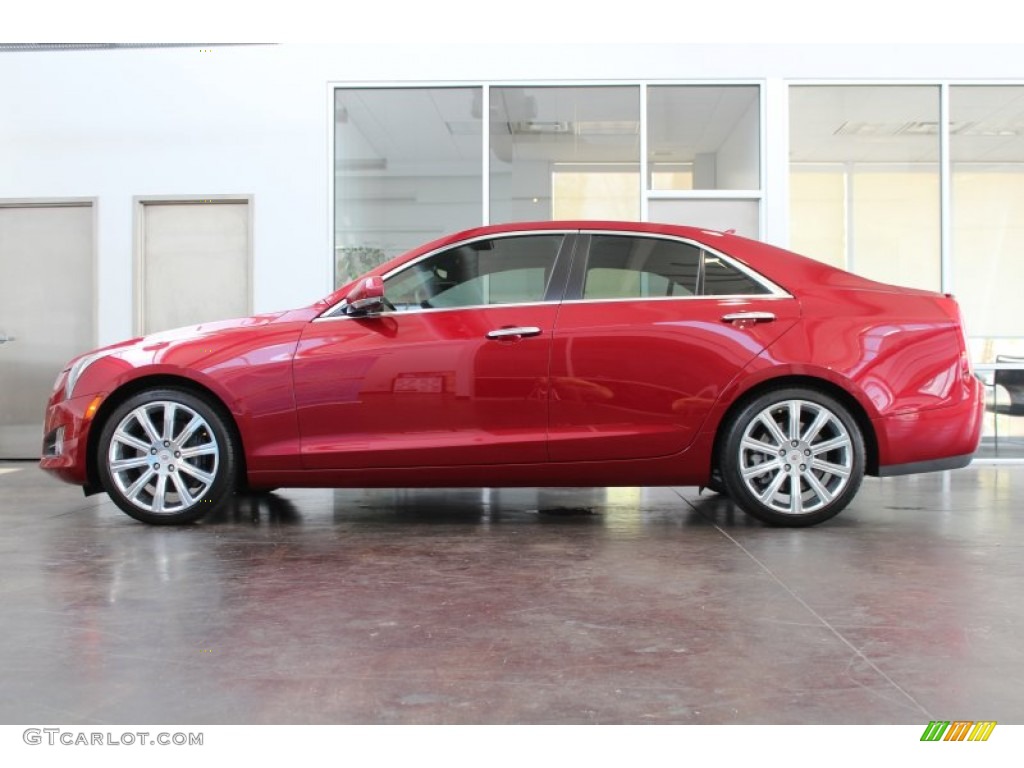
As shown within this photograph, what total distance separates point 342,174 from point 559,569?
5.80m

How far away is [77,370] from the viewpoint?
528 cm

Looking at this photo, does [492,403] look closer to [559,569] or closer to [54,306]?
[559,569]

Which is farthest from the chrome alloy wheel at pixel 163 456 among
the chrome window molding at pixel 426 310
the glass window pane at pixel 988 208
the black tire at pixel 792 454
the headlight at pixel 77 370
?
the glass window pane at pixel 988 208

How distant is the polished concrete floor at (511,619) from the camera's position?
2.46 m

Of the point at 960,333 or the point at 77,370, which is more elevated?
the point at 960,333

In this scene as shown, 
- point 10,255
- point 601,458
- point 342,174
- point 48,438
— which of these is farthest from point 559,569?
point 10,255

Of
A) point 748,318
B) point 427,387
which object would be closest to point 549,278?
point 427,387

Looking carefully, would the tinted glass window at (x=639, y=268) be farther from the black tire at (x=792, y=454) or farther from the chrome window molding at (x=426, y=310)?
the black tire at (x=792, y=454)

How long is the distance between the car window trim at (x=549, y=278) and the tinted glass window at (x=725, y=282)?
0.71 meters

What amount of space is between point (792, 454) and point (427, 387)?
1.86 meters
